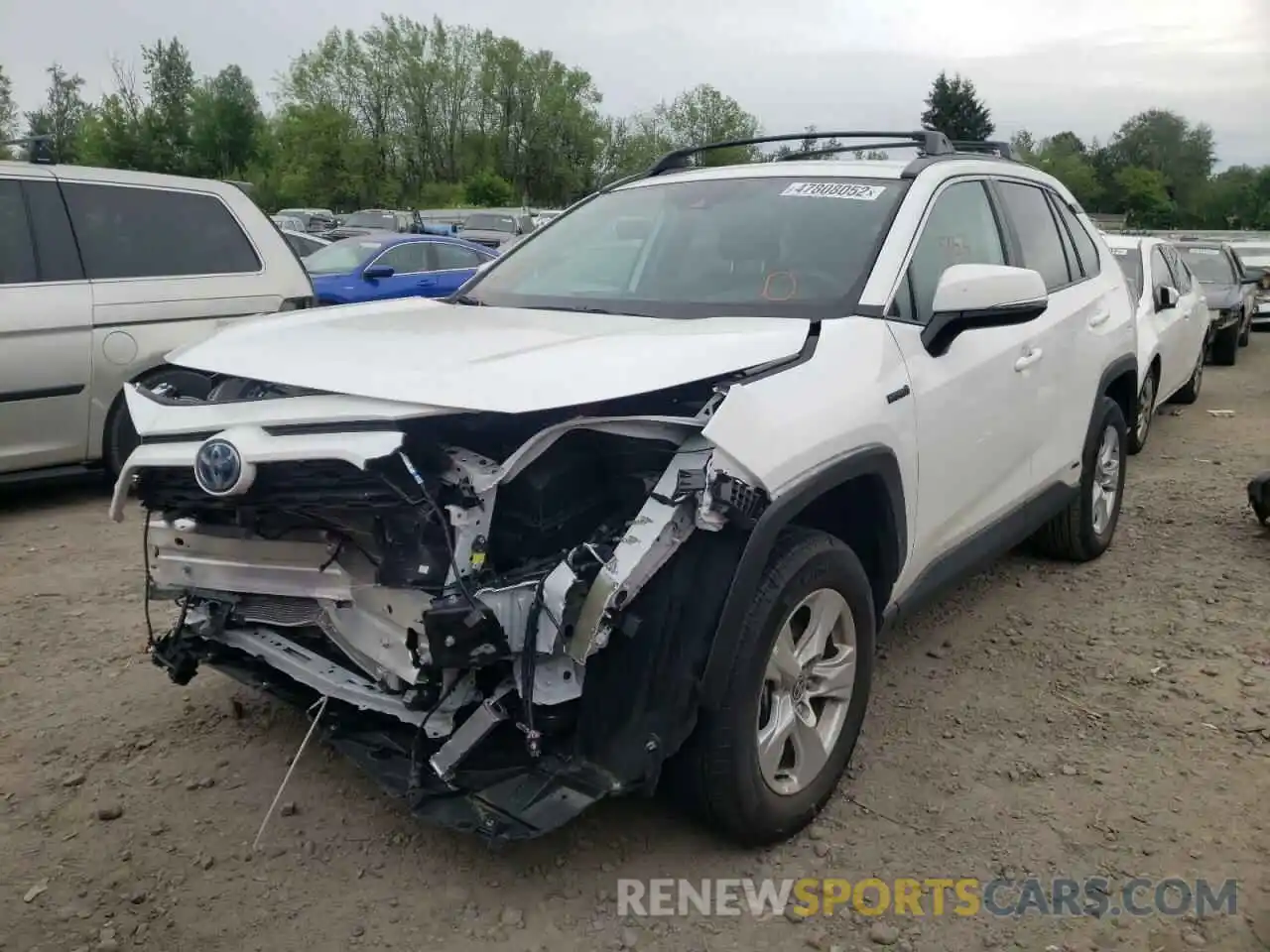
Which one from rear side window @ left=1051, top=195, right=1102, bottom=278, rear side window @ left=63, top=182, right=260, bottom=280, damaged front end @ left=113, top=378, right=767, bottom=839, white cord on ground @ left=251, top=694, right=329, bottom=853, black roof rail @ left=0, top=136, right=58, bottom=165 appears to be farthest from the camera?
black roof rail @ left=0, top=136, right=58, bottom=165

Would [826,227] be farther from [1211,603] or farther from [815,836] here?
[1211,603]

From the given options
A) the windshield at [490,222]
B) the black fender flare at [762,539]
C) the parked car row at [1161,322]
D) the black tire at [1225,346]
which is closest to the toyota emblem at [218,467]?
the black fender flare at [762,539]

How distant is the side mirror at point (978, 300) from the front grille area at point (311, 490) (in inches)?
67.7

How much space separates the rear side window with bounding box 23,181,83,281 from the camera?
5910 mm

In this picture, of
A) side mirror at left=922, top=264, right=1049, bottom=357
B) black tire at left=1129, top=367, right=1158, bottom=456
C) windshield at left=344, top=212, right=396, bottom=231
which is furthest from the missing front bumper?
windshield at left=344, top=212, right=396, bottom=231

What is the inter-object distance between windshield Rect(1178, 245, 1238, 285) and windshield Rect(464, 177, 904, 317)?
12.5m

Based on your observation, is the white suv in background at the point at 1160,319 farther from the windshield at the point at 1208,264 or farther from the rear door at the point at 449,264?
the rear door at the point at 449,264

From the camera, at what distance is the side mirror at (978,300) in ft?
10.3

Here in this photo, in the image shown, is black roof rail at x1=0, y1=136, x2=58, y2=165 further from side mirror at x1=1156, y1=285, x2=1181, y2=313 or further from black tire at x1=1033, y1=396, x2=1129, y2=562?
side mirror at x1=1156, y1=285, x2=1181, y2=313

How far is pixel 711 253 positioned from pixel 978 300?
973 millimetres

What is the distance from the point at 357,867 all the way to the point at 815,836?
A: 1.23m

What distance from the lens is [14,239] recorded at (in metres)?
5.84

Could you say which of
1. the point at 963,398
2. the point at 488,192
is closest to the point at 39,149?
the point at 963,398

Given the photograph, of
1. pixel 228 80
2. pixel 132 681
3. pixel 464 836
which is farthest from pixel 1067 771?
pixel 228 80
